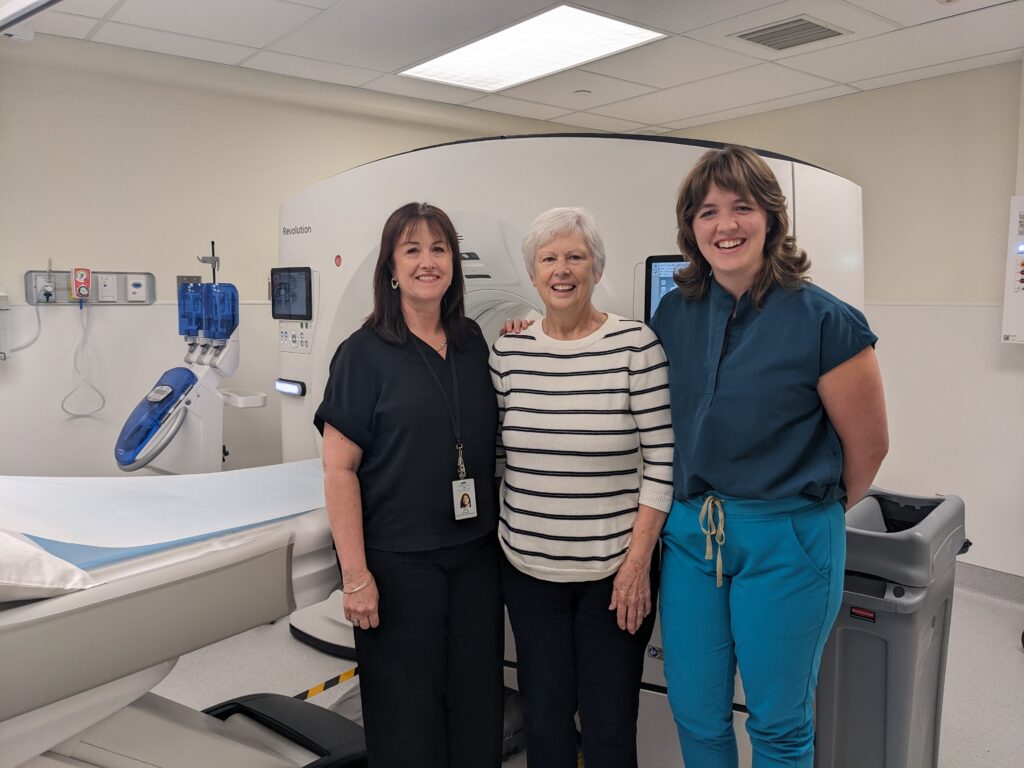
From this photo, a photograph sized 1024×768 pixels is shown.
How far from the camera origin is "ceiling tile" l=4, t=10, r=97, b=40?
2.85m

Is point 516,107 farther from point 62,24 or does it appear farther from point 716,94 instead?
point 62,24

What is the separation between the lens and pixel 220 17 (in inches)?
114

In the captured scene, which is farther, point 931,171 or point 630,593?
point 931,171

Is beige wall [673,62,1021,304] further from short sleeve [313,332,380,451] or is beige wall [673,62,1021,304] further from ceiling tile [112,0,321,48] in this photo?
short sleeve [313,332,380,451]

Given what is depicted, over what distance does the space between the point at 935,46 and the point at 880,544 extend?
7.93 ft

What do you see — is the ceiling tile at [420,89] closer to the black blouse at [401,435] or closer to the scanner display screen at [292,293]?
the scanner display screen at [292,293]

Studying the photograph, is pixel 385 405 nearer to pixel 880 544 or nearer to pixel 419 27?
pixel 880 544

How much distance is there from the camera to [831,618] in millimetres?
1308

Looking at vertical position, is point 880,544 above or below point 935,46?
below

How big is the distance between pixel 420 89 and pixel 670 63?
1203 millimetres

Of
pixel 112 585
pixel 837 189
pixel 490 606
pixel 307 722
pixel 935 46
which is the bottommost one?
pixel 307 722

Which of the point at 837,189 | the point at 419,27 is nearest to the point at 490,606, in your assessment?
the point at 837,189

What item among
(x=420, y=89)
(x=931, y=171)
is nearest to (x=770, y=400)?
(x=931, y=171)

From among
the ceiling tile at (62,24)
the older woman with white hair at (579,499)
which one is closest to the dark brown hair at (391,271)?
the older woman with white hair at (579,499)
